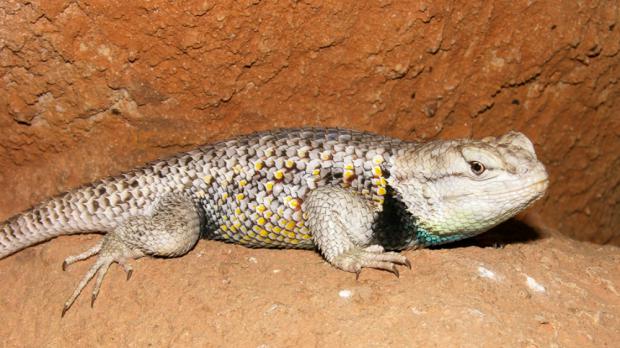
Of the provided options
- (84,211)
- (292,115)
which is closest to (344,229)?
(292,115)

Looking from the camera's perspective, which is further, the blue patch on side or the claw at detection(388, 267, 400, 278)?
the blue patch on side

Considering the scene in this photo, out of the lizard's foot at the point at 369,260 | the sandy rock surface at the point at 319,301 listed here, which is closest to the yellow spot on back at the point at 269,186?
the sandy rock surface at the point at 319,301

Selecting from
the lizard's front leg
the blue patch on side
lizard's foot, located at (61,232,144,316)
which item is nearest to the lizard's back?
the lizard's front leg

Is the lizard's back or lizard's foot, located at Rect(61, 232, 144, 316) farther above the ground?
the lizard's back

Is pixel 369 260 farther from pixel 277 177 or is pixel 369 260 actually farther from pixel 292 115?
pixel 292 115

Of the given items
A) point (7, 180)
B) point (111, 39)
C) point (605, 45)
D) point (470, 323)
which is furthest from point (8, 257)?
point (605, 45)

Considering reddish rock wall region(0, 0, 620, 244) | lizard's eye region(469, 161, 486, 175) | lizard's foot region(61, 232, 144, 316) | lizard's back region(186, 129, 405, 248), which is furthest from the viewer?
lizard's back region(186, 129, 405, 248)

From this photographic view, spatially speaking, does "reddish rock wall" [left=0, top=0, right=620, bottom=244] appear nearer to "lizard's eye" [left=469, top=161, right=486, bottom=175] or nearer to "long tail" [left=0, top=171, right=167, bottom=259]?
"long tail" [left=0, top=171, right=167, bottom=259]
